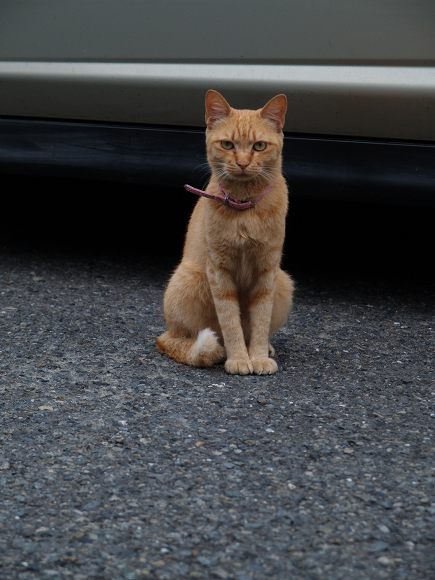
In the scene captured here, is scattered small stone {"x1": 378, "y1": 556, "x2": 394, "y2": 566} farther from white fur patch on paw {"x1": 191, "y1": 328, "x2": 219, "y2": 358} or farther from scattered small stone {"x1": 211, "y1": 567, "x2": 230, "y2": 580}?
white fur patch on paw {"x1": 191, "y1": 328, "x2": 219, "y2": 358}

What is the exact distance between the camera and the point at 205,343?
3.50 m

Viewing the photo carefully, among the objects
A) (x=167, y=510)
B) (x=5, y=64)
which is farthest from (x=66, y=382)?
(x=5, y=64)

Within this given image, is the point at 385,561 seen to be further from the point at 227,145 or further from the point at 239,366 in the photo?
the point at 227,145

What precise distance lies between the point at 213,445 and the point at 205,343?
697 mm

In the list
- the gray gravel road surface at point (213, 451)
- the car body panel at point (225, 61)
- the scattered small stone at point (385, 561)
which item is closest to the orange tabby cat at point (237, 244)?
the gray gravel road surface at point (213, 451)

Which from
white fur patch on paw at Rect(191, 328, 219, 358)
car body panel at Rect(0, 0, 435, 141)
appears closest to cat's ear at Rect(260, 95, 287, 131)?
car body panel at Rect(0, 0, 435, 141)

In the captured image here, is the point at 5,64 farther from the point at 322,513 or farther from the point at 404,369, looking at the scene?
the point at 322,513

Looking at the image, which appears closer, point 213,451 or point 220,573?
point 220,573

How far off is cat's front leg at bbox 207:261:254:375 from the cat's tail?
0.16 feet

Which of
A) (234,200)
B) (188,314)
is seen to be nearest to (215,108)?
(234,200)

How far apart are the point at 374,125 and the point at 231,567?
2255 millimetres

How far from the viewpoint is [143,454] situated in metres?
2.79

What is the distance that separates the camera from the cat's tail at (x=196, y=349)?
11.5 feet
